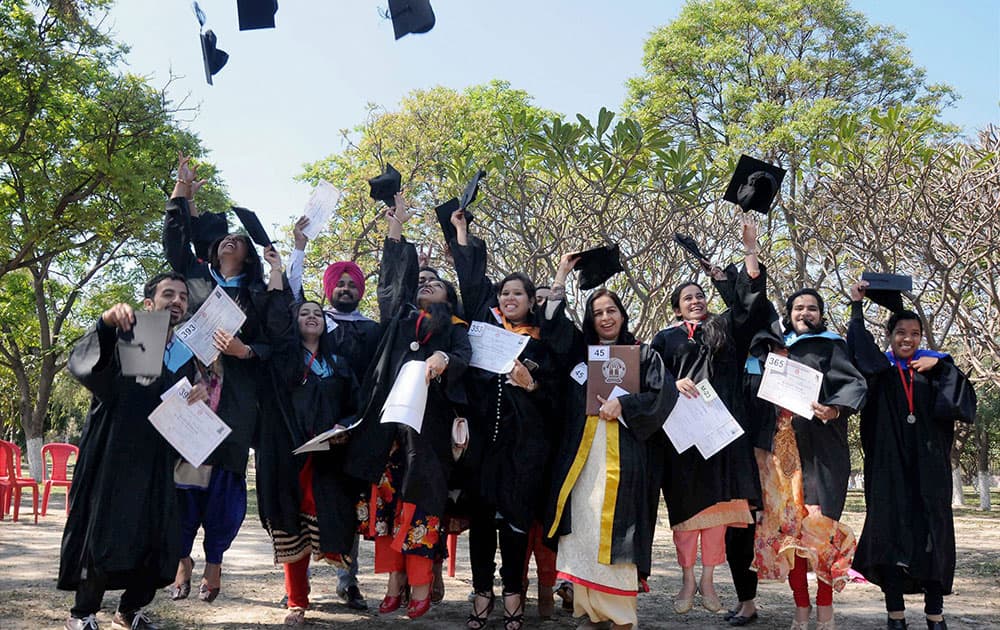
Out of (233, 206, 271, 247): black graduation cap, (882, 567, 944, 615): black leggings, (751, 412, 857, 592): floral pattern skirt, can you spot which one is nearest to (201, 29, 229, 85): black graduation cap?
(233, 206, 271, 247): black graduation cap

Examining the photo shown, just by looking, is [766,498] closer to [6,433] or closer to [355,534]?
[355,534]

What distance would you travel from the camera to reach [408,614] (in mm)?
4855

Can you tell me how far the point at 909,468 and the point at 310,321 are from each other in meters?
3.78

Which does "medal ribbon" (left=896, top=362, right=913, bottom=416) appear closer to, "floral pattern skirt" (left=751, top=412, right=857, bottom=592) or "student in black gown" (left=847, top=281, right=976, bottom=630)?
"student in black gown" (left=847, top=281, right=976, bottom=630)

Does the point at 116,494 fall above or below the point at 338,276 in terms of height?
below

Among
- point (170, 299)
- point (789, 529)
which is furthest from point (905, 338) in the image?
point (170, 299)

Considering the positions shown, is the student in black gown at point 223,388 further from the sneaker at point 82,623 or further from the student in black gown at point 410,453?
the student in black gown at point 410,453

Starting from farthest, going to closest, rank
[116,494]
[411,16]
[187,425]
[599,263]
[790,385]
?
[411,16] < [599,263] < [790,385] < [187,425] < [116,494]

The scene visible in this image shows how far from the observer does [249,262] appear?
5285 mm

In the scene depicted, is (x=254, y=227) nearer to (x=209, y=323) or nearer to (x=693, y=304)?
(x=209, y=323)

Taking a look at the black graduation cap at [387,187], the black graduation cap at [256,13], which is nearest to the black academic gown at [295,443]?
the black graduation cap at [387,187]

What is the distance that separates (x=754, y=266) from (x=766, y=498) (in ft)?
4.74

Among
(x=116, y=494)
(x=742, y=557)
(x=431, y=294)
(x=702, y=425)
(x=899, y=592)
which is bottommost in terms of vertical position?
(x=899, y=592)

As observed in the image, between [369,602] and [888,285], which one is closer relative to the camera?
[888,285]
